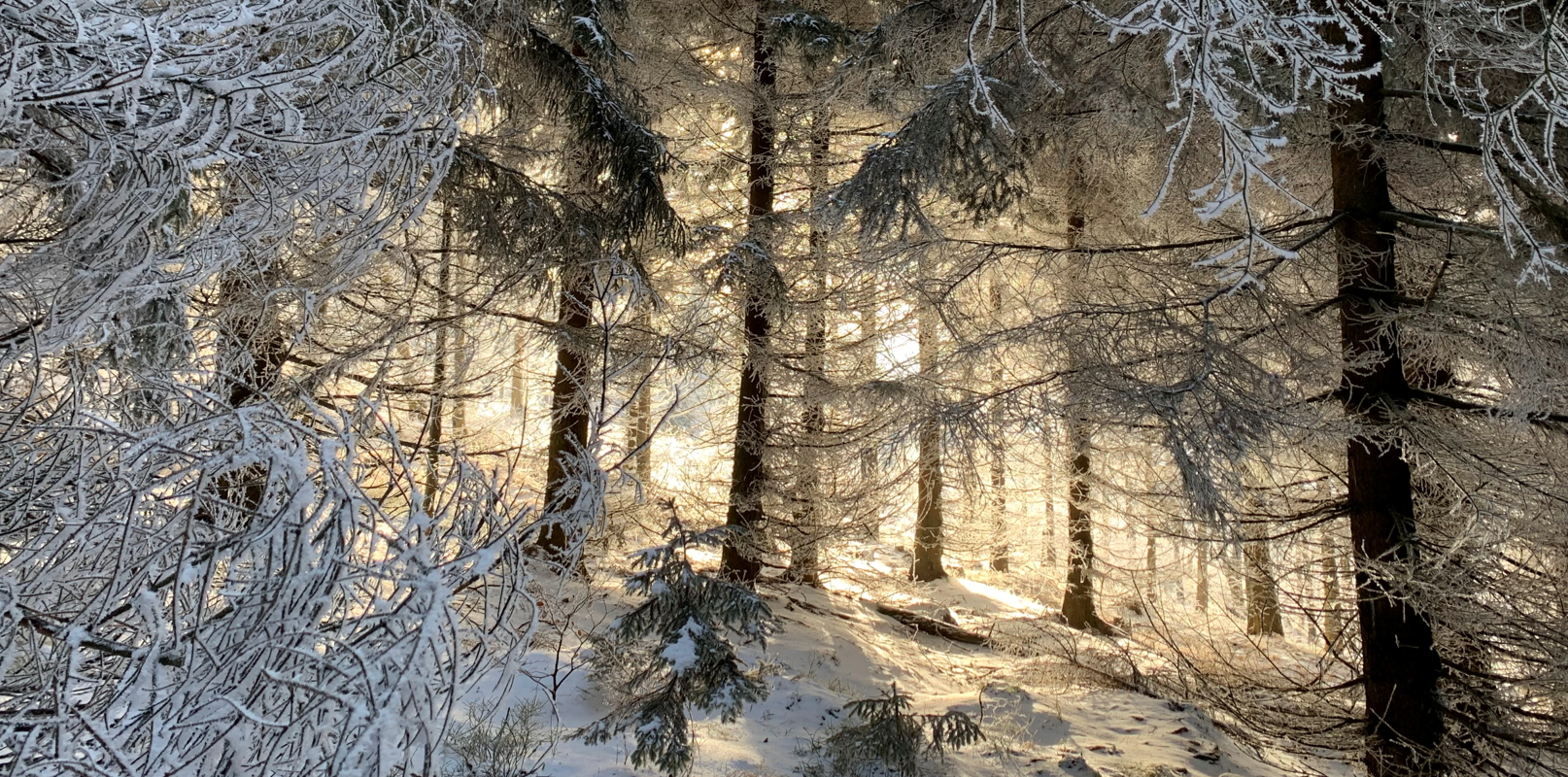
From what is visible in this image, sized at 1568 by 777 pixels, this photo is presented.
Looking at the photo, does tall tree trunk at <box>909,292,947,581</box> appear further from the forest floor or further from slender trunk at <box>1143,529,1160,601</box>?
the forest floor

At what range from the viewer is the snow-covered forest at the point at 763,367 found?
2252 mm

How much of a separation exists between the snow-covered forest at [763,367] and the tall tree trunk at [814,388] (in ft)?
Result: 0.21

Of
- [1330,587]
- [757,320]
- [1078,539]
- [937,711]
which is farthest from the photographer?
[1078,539]

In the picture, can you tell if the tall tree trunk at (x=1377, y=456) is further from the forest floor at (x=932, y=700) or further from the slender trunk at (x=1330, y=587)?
the forest floor at (x=932, y=700)

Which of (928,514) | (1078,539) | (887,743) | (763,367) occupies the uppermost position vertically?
(763,367)

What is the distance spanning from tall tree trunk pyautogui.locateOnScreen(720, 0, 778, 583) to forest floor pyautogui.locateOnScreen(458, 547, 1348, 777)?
3.54ft

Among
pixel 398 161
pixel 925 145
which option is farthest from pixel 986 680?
pixel 398 161

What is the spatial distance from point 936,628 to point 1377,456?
5977mm

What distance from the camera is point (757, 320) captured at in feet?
28.1

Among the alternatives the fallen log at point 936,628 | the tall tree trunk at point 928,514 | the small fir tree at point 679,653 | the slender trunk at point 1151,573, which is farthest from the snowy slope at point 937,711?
the tall tree trunk at point 928,514

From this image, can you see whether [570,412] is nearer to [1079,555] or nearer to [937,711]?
[937,711]

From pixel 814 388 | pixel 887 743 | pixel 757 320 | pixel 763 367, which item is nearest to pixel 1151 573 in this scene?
pixel 887 743

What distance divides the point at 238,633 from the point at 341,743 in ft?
2.09

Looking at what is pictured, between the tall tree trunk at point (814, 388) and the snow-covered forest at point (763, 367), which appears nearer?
the snow-covered forest at point (763, 367)
